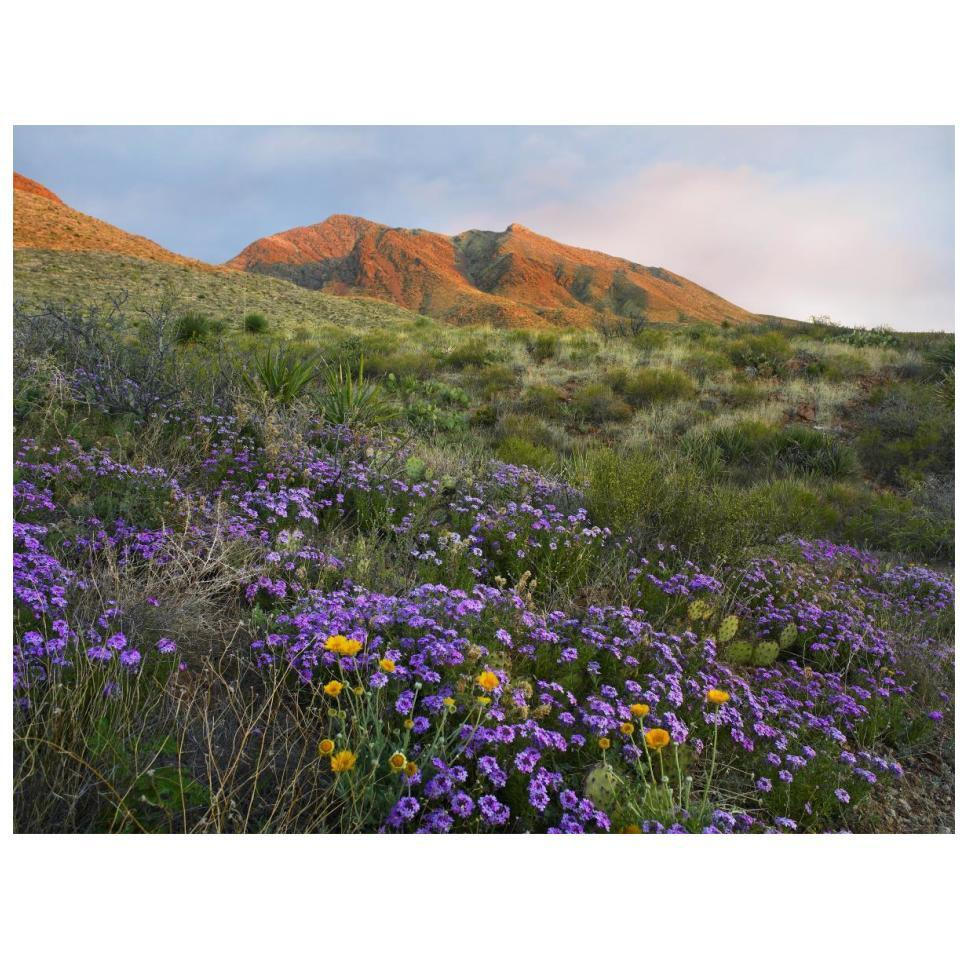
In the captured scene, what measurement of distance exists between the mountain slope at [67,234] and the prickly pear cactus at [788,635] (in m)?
36.9

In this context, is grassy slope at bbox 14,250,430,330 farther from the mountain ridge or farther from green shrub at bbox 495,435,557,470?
the mountain ridge

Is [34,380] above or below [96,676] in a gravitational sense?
above

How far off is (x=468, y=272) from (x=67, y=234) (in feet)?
224

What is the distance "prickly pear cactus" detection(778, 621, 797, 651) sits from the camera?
129 inches

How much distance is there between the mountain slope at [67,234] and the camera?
3297 centimetres

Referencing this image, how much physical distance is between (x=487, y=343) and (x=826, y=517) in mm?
10341

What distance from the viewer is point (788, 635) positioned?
329cm

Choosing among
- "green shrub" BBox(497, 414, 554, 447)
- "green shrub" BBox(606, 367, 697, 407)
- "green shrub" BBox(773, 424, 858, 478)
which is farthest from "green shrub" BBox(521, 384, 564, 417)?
"green shrub" BBox(773, 424, 858, 478)

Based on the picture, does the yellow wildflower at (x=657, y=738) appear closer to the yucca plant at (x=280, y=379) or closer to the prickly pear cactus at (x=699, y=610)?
the prickly pear cactus at (x=699, y=610)

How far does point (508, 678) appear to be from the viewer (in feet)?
7.32

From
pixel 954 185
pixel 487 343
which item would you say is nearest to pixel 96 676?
pixel 954 185

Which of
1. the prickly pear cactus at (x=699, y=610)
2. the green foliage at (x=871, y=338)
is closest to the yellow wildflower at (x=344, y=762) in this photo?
the prickly pear cactus at (x=699, y=610)
